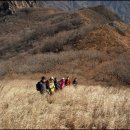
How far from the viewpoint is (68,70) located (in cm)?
5200

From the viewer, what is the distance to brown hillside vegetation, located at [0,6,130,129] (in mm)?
8359

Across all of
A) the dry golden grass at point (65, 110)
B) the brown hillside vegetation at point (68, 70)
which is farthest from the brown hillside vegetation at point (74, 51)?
the dry golden grass at point (65, 110)

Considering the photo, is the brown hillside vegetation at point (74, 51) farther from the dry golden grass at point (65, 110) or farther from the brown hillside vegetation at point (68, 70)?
the dry golden grass at point (65, 110)

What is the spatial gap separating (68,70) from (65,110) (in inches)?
1694

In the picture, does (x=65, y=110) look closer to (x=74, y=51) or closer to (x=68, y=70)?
(x=68, y=70)

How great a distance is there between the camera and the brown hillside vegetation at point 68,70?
329 inches

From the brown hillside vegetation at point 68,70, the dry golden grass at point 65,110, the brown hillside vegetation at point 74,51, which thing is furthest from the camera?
the brown hillside vegetation at point 74,51

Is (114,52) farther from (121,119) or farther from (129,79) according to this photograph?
(121,119)

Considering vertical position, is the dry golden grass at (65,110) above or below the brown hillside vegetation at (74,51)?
above

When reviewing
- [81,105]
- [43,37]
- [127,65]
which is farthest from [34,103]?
[43,37]

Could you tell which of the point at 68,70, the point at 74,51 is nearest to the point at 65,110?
the point at 68,70

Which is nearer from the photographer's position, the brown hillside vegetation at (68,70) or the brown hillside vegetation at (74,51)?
the brown hillside vegetation at (68,70)

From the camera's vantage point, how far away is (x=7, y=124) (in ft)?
25.6

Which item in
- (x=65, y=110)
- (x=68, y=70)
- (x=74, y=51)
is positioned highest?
(x=65, y=110)
